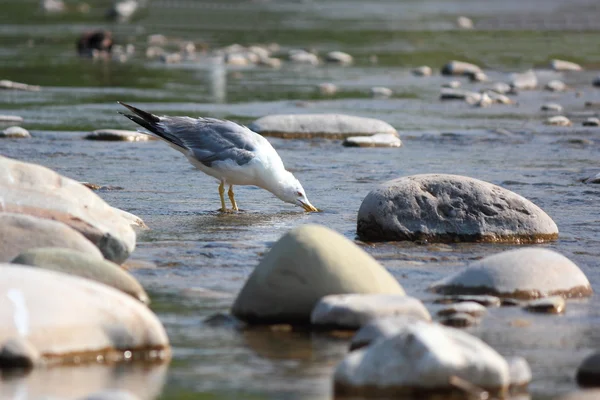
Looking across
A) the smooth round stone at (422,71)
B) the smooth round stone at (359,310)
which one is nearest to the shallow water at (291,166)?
the smooth round stone at (359,310)

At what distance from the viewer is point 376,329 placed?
18.1ft

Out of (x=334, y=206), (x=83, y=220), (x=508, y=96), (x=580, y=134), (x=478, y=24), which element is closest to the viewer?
(x=83, y=220)

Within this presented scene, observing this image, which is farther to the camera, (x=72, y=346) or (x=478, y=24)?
(x=478, y=24)

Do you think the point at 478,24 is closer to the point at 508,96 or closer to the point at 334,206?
the point at 508,96

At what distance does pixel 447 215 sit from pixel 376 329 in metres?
3.19

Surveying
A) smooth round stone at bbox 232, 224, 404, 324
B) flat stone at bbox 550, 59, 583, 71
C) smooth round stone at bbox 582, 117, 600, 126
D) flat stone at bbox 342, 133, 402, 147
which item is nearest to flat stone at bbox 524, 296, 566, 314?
smooth round stone at bbox 232, 224, 404, 324

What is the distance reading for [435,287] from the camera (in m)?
6.91

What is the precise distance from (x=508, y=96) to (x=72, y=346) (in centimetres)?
1500

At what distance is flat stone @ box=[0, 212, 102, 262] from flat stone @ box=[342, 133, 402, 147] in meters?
7.07

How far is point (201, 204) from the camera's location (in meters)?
10.2

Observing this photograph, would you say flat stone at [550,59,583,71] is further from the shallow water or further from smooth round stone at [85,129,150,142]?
smooth round stone at [85,129,150,142]

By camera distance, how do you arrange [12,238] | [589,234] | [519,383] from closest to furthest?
1. [519,383]
2. [12,238]
3. [589,234]

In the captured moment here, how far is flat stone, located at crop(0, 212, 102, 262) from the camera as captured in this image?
22.0ft

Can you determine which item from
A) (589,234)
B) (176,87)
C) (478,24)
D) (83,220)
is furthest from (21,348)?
(478,24)
